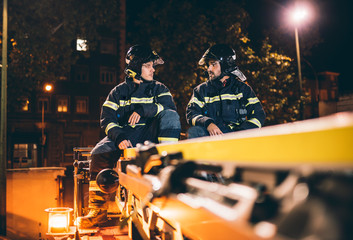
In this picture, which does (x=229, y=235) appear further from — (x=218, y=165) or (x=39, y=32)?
(x=39, y=32)

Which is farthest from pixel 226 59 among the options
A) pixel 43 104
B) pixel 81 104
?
pixel 81 104

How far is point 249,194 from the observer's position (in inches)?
32.5

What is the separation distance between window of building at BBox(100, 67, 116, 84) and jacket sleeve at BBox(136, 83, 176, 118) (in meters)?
34.2

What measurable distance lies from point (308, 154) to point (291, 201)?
111 mm

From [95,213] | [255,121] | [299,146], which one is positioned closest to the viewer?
[299,146]

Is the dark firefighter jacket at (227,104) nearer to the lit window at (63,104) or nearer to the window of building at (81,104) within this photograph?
the lit window at (63,104)

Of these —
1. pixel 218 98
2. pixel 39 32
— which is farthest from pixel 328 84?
pixel 218 98

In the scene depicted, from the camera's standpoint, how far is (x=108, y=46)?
38.5m

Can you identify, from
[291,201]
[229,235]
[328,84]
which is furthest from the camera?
[328,84]

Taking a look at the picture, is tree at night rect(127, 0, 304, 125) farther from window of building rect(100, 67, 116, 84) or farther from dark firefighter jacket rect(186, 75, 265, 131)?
window of building rect(100, 67, 116, 84)

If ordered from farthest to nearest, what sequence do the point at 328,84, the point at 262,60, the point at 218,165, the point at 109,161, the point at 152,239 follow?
the point at 328,84 < the point at 262,60 < the point at 109,161 < the point at 152,239 < the point at 218,165

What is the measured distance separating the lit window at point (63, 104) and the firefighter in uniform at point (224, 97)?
33.0 metres

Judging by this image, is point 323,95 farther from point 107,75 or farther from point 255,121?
point 255,121

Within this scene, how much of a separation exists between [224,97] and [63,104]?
33362 mm
